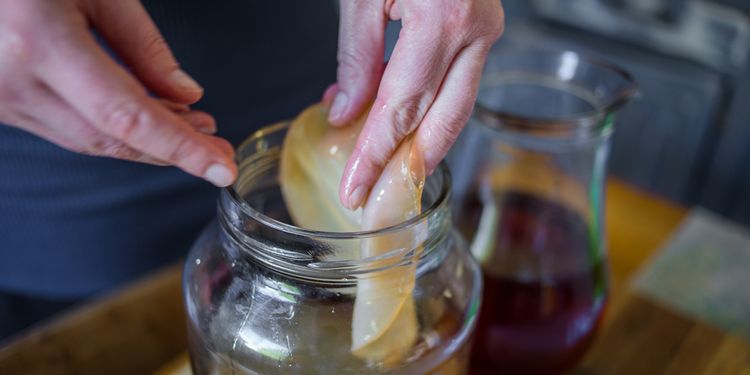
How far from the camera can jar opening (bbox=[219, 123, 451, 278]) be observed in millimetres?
384

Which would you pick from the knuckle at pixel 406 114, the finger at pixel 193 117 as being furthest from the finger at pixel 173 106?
the knuckle at pixel 406 114

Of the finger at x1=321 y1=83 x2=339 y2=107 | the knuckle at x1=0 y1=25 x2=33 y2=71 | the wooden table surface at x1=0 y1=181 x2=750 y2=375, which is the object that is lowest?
the wooden table surface at x1=0 y1=181 x2=750 y2=375

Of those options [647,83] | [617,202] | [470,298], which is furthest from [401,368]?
[647,83]

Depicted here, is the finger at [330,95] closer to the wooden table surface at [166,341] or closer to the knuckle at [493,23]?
the knuckle at [493,23]

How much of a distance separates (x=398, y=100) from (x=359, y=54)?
56mm

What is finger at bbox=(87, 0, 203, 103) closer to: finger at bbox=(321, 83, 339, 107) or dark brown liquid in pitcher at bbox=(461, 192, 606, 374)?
finger at bbox=(321, 83, 339, 107)

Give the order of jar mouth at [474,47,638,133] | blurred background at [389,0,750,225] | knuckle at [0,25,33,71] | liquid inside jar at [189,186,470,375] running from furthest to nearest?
blurred background at [389,0,750,225] < jar mouth at [474,47,638,133] < liquid inside jar at [189,186,470,375] < knuckle at [0,25,33,71]

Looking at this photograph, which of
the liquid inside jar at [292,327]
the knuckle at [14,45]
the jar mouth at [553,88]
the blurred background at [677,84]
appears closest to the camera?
the knuckle at [14,45]

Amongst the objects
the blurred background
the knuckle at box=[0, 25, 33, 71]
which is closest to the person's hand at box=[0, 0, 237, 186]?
the knuckle at box=[0, 25, 33, 71]

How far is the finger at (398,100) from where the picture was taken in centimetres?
39

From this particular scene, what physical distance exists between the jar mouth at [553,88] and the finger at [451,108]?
5.7 inches

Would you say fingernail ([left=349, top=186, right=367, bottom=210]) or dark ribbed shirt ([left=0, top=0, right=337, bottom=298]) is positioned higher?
fingernail ([left=349, top=186, right=367, bottom=210])

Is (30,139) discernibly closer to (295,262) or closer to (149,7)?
(149,7)

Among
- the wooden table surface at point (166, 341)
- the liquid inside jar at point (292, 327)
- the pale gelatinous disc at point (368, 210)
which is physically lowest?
the wooden table surface at point (166, 341)
